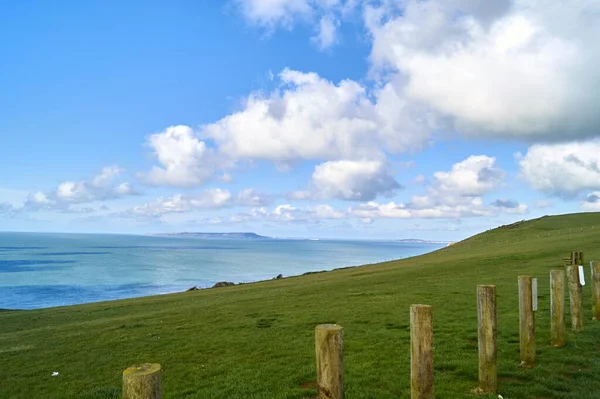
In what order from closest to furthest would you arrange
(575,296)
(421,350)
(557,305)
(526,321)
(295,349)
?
1. (421,350)
2. (526,321)
3. (557,305)
4. (575,296)
5. (295,349)

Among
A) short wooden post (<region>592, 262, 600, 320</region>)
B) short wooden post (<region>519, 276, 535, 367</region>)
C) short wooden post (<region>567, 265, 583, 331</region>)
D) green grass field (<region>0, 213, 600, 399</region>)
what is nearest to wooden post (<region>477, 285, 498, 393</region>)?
green grass field (<region>0, 213, 600, 399</region>)

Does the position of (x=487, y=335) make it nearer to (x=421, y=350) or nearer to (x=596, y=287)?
(x=421, y=350)

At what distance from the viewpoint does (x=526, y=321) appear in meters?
9.91

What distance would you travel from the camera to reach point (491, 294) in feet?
27.4

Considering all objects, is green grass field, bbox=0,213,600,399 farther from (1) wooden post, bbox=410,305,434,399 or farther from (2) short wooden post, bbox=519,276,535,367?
(1) wooden post, bbox=410,305,434,399

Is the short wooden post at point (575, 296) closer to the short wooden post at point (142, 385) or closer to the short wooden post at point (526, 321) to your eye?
the short wooden post at point (526, 321)

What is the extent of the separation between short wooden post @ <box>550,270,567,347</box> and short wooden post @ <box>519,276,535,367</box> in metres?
1.64

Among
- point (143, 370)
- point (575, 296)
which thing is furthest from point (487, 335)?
point (143, 370)

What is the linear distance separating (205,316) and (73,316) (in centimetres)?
1449

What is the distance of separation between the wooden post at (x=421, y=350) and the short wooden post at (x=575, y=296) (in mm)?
7984

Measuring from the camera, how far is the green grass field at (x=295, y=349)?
10.1 m

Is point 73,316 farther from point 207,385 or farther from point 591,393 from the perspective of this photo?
point 591,393

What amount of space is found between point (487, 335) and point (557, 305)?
406cm

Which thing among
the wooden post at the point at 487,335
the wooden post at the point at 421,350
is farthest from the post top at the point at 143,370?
the wooden post at the point at 487,335
